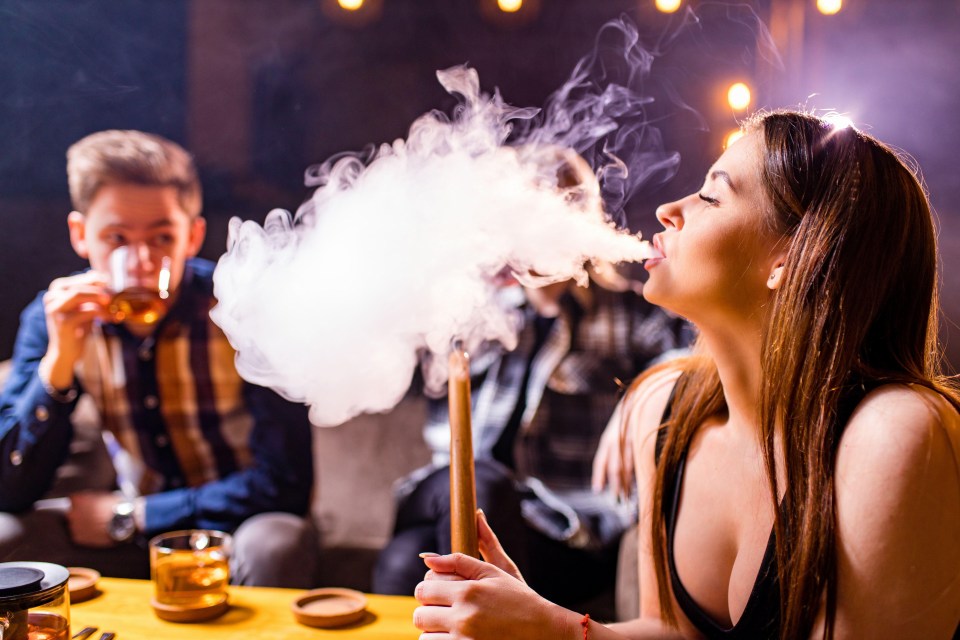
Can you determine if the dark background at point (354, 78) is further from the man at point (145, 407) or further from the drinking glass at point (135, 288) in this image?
the drinking glass at point (135, 288)

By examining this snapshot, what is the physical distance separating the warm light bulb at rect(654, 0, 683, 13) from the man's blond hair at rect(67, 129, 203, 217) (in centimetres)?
180

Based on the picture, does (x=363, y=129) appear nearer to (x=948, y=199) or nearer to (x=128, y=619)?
(x=128, y=619)

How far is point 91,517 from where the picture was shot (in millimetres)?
2504

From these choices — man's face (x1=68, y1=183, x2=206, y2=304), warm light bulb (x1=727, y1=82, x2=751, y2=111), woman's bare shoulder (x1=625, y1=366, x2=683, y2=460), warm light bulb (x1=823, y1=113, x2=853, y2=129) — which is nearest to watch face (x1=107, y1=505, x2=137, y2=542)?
man's face (x1=68, y1=183, x2=206, y2=304)

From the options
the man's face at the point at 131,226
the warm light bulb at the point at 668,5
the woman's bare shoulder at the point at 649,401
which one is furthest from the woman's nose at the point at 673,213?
the man's face at the point at 131,226

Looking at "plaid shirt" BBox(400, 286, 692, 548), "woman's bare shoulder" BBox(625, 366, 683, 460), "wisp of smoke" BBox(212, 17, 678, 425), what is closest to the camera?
"wisp of smoke" BBox(212, 17, 678, 425)

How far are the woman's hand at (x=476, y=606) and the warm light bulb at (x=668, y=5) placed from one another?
227 cm

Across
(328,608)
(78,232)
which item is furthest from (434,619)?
(78,232)

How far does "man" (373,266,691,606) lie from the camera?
2609 mm

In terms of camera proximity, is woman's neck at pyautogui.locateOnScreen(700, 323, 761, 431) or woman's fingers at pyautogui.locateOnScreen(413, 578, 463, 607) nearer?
woman's fingers at pyautogui.locateOnScreen(413, 578, 463, 607)

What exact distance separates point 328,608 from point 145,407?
1.49 metres

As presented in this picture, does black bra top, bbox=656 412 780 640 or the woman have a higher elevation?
the woman

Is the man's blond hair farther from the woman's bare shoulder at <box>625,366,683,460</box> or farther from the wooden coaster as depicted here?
the woman's bare shoulder at <box>625,366,683,460</box>

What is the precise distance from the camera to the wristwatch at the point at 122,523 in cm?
251
